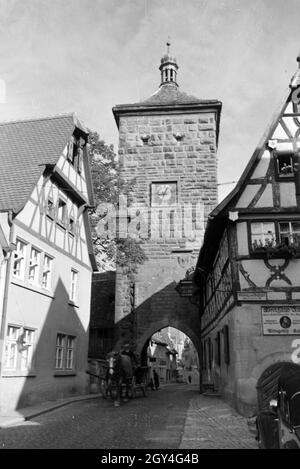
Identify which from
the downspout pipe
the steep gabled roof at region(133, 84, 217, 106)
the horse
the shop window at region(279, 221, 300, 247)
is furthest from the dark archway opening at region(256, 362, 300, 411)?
the steep gabled roof at region(133, 84, 217, 106)

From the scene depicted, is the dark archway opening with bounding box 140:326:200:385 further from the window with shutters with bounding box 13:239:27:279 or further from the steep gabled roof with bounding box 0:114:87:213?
the window with shutters with bounding box 13:239:27:279

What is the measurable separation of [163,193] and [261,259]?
14124 millimetres

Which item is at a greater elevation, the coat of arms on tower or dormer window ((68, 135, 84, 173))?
dormer window ((68, 135, 84, 173))

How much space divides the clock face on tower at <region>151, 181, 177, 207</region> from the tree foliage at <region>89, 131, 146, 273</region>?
2.00m

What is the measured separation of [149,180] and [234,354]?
15.7 m

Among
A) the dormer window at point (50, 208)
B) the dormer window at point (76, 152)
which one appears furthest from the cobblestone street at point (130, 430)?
the dormer window at point (76, 152)

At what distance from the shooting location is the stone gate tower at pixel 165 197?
2472 centimetres

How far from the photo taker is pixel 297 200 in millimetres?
13688

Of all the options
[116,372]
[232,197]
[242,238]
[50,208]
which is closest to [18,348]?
[116,372]

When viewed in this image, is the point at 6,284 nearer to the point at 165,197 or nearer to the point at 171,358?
the point at 165,197

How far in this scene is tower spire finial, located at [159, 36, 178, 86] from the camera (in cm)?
3072

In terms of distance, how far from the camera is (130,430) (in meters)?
9.18
